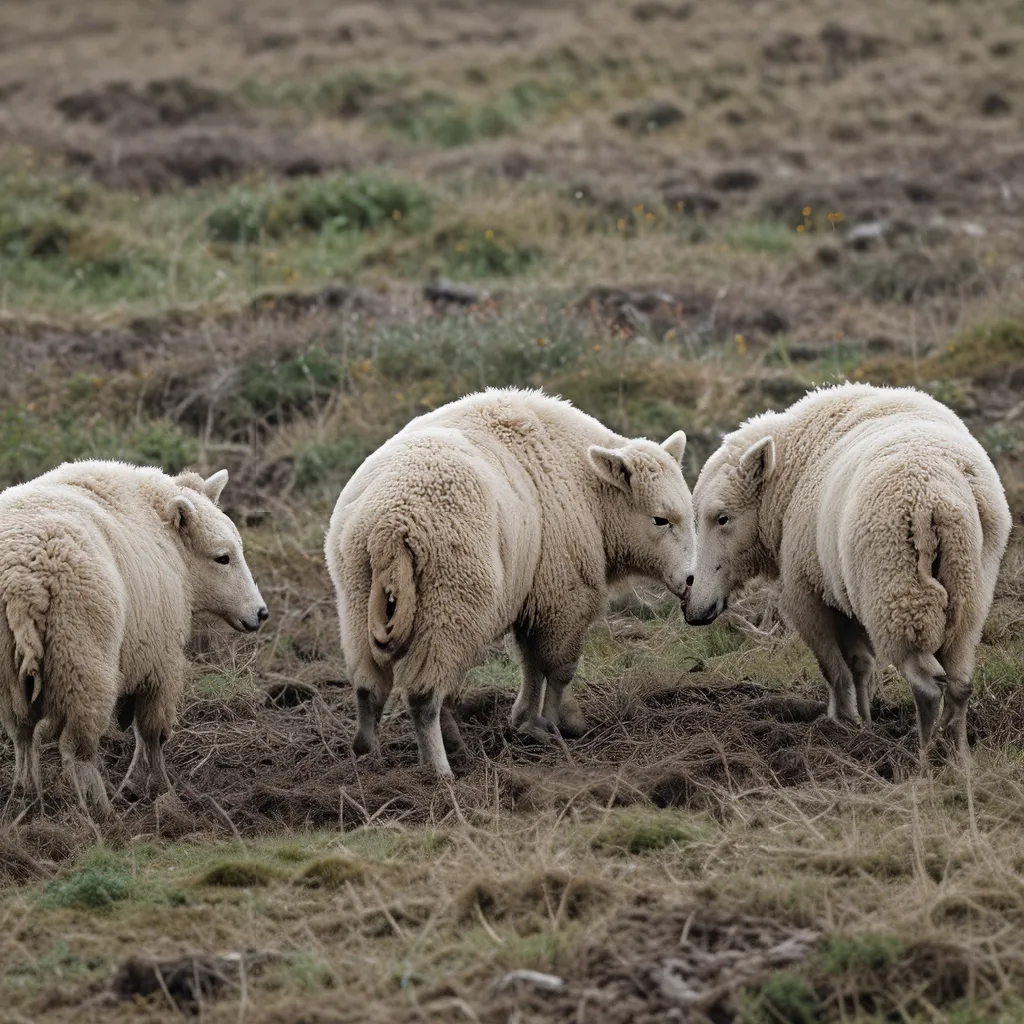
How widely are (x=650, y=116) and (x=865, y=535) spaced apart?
20424 millimetres

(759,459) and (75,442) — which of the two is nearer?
(759,459)

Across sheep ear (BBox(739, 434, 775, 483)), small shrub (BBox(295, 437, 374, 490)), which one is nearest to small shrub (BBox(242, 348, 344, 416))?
small shrub (BBox(295, 437, 374, 490))

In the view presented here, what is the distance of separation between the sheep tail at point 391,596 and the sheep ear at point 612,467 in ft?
5.60

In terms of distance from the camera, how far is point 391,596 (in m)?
7.83

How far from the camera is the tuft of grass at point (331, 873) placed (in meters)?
6.72

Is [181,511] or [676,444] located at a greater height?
[181,511]

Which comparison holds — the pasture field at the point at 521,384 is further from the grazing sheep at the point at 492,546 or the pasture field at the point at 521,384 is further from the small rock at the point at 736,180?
the grazing sheep at the point at 492,546

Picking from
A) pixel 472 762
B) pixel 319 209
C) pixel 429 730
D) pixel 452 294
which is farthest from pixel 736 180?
pixel 429 730

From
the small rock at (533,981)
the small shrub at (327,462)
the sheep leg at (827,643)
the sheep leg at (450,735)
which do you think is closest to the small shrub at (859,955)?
the small rock at (533,981)

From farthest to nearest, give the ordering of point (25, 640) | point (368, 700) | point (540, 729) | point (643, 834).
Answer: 1. point (540, 729)
2. point (368, 700)
3. point (25, 640)
4. point (643, 834)

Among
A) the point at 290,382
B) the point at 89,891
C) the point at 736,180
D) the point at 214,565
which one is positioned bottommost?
the point at 290,382

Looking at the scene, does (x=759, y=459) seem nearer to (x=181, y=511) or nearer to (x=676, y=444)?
(x=676, y=444)

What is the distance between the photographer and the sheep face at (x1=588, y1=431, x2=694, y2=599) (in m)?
9.20

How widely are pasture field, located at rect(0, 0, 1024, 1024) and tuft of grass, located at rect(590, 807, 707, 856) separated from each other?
0.03m
